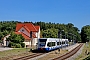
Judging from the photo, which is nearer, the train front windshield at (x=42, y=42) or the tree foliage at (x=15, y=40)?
the train front windshield at (x=42, y=42)

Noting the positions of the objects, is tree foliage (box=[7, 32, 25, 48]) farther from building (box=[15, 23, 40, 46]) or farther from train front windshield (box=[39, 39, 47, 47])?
train front windshield (box=[39, 39, 47, 47])

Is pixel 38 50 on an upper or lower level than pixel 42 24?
lower

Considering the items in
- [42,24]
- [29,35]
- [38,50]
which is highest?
[42,24]

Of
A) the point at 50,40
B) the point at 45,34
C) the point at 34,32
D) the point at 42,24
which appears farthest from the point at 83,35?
the point at 50,40

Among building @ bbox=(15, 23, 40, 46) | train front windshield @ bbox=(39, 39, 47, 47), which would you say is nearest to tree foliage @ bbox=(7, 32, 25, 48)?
building @ bbox=(15, 23, 40, 46)

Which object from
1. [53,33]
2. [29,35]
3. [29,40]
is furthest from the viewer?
[53,33]

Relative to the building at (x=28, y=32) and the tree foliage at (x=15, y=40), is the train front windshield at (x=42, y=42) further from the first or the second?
the building at (x=28, y=32)

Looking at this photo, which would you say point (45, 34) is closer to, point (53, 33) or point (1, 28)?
point (53, 33)

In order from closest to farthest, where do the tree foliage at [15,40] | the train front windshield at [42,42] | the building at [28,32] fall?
the train front windshield at [42,42] → the tree foliage at [15,40] → the building at [28,32]

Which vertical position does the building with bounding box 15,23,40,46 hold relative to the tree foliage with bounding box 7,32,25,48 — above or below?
above

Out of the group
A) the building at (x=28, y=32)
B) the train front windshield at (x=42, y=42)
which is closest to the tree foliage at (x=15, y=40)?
the building at (x=28, y=32)

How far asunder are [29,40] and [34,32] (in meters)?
14.3

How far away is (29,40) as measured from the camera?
8069cm

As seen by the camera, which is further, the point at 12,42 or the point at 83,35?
the point at 83,35
